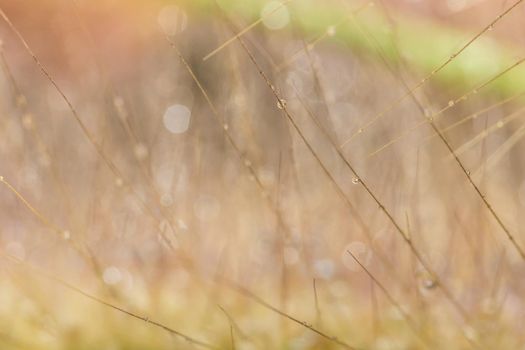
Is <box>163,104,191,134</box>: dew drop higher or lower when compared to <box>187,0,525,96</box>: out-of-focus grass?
higher

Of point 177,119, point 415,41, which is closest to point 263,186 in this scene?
point 415,41

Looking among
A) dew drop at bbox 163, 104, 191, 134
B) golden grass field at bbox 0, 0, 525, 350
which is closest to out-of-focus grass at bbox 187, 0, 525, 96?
golden grass field at bbox 0, 0, 525, 350

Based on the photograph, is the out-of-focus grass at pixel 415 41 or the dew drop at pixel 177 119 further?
the dew drop at pixel 177 119

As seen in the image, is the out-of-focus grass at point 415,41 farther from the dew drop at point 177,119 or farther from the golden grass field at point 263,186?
the dew drop at point 177,119

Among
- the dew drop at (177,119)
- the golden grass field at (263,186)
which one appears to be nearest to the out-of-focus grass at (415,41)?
the golden grass field at (263,186)

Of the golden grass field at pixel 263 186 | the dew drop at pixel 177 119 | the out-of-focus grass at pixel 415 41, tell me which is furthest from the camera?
the dew drop at pixel 177 119

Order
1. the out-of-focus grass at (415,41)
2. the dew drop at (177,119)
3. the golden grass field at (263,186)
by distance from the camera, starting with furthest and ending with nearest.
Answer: the dew drop at (177,119), the out-of-focus grass at (415,41), the golden grass field at (263,186)

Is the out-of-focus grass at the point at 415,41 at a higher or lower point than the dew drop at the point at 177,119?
lower

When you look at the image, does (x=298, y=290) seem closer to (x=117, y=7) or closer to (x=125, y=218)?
(x=125, y=218)

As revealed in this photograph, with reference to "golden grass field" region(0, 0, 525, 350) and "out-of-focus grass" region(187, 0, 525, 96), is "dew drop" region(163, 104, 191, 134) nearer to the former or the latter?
"golden grass field" region(0, 0, 525, 350)
